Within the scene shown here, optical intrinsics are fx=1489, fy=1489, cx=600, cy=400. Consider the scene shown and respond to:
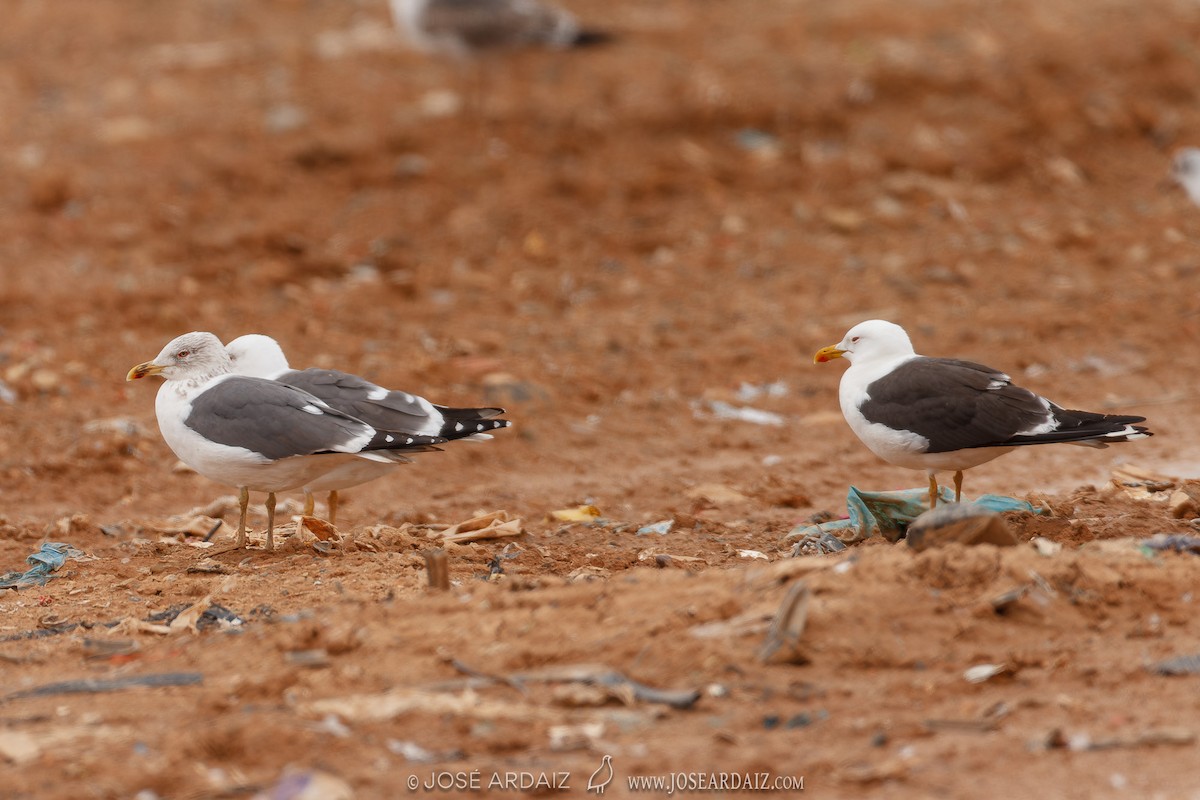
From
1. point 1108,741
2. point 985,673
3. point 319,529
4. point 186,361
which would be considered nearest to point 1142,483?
point 985,673

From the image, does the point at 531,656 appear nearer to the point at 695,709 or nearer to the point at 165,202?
the point at 695,709

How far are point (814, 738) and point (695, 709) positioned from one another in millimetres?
395

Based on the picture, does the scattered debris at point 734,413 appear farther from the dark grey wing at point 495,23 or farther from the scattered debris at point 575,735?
the dark grey wing at point 495,23

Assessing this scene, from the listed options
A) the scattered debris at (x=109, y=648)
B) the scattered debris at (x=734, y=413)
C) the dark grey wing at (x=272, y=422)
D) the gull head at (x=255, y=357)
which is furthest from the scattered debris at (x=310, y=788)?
the scattered debris at (x=734, y=413)

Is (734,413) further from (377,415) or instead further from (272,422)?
(272,422)

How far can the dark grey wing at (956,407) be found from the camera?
652cm

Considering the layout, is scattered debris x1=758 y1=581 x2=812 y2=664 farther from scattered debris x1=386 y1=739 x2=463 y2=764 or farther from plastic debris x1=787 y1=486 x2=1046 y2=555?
plastic debris x1=787 y1=486 x2=1046 y2=555

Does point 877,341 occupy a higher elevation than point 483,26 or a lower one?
lower

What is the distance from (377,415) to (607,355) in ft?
12.3

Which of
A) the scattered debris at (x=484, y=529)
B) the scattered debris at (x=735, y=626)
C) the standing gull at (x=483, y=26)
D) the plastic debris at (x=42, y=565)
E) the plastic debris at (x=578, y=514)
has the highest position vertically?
the standing gull at (x=483, y=26)

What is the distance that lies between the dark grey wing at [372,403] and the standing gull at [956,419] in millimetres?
2002

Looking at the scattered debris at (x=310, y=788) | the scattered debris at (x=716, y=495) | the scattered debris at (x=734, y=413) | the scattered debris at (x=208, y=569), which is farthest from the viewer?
the scattered debris at (x=734, y=413)

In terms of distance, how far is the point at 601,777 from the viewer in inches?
165

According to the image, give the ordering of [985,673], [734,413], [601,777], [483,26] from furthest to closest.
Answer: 1. [483,26]
2. [734,413]
3. [985,673]
4. [601,777]
